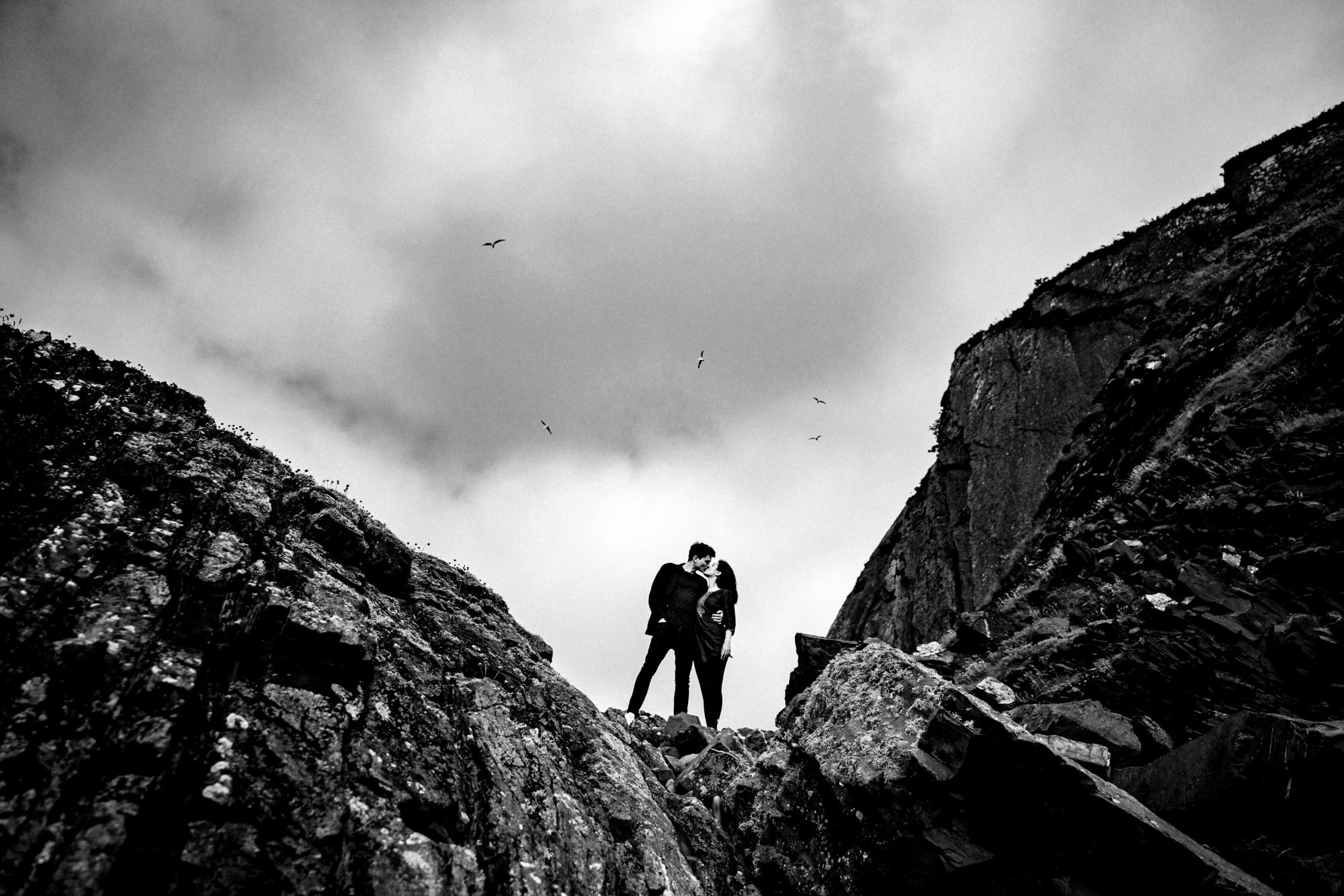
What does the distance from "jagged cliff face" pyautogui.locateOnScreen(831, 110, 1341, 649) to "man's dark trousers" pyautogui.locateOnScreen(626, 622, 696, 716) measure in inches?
286

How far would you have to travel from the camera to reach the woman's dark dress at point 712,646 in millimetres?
14938

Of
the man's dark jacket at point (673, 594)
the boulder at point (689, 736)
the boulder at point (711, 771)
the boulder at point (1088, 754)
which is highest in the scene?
the man's dark jacket at point (673, 594)

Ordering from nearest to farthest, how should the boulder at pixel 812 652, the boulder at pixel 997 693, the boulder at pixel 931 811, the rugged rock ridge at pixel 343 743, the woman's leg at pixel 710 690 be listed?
1. the rugged rock ridge at pixel 343 743
2. the boulder at pixel 931 811
3. the boulder at pixel 997 693
4. the boulder at pixel 812 652
5. the woman's leg at pixel 710 690

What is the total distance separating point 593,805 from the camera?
698 cm

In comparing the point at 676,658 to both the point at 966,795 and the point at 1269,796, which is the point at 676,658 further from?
the point at 1269,796

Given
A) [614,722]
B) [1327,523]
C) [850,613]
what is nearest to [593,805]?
[614,722]

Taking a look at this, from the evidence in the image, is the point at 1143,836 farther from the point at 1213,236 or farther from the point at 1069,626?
the point at 1213,236

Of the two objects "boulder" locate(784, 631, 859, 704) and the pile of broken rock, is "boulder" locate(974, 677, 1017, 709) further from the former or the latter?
"boulder" locate(784, 631, 859, 704)

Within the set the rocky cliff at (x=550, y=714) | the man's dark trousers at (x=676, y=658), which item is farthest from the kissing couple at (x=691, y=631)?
the rocky cliff at (x=550, y=714)

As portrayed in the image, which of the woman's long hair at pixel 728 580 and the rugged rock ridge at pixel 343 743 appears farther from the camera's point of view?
the woman's long hair at pixel 728 580

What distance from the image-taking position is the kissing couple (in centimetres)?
1499

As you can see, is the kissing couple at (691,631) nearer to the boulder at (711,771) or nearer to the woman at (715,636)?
the woman at (715,636)

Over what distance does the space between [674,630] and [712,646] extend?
933 mm

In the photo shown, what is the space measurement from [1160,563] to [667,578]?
9.47m
